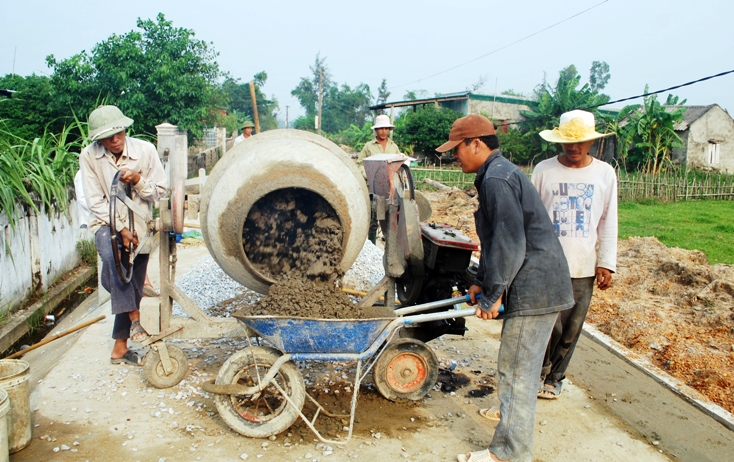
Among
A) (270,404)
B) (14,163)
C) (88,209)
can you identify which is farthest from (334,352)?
(14,163)

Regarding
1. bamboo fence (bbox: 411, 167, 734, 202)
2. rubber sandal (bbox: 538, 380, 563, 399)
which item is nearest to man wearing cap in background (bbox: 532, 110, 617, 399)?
rubber sandal (bbox: 538, 380, 563, 399)

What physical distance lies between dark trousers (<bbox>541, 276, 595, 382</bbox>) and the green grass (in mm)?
6027

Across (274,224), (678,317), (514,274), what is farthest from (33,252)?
(678,317)

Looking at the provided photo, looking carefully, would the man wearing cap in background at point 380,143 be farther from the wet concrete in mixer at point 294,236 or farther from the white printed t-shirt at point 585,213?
the white printed t-shirt at point 585,213

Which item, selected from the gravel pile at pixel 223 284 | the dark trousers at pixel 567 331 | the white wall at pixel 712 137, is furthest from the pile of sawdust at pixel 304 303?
the white wall at pixel 712 137

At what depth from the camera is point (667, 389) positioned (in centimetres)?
388

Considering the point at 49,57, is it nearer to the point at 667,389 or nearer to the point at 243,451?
the point at 243,451

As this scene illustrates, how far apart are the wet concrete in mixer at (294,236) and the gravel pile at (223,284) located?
1.91 metres

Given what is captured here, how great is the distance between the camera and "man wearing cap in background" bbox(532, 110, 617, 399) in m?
3.46

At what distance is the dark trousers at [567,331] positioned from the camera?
3521 millimetres

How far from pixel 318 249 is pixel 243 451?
4.16 feet

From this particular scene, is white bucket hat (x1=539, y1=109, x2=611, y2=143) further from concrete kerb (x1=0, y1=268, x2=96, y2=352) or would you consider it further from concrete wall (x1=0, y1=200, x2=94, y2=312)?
concrete kerb (x1=0, y1=268, x2=96, y2=352)

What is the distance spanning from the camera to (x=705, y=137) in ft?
75.4

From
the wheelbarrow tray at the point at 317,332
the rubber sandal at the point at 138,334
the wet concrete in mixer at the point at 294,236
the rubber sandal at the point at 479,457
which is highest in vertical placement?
the wet concrete in mixer at the point at 294,236
